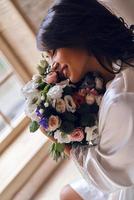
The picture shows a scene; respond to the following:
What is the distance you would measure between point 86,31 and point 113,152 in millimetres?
308

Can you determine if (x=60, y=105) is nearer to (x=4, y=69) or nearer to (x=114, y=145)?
(x=114, y=145)

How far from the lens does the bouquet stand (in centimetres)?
104

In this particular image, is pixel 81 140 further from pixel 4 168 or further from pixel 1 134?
pixel 1 134

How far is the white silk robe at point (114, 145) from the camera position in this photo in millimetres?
997

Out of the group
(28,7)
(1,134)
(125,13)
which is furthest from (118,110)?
(1,134)

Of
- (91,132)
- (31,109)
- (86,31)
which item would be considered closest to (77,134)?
(91,132)

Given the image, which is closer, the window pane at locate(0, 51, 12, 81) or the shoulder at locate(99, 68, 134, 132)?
the shoulder at locate(99, 68, 134, 132)

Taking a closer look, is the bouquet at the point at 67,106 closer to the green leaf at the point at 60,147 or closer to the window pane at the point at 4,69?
the green leaf at the point at 60,147

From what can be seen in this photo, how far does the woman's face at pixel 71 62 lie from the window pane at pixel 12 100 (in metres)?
0.80

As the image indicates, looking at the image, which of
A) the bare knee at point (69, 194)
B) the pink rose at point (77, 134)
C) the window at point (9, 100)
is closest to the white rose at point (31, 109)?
the pink rose at point (77, 134)

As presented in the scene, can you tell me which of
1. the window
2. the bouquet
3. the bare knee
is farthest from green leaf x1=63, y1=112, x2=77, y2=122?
the window

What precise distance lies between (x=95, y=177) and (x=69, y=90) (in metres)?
0.25

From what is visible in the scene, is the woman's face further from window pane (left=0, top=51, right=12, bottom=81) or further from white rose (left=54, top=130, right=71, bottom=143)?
window pane (left=0, top=51, right=12, bottom=81)

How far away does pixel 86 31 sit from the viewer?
1009 millimetres
